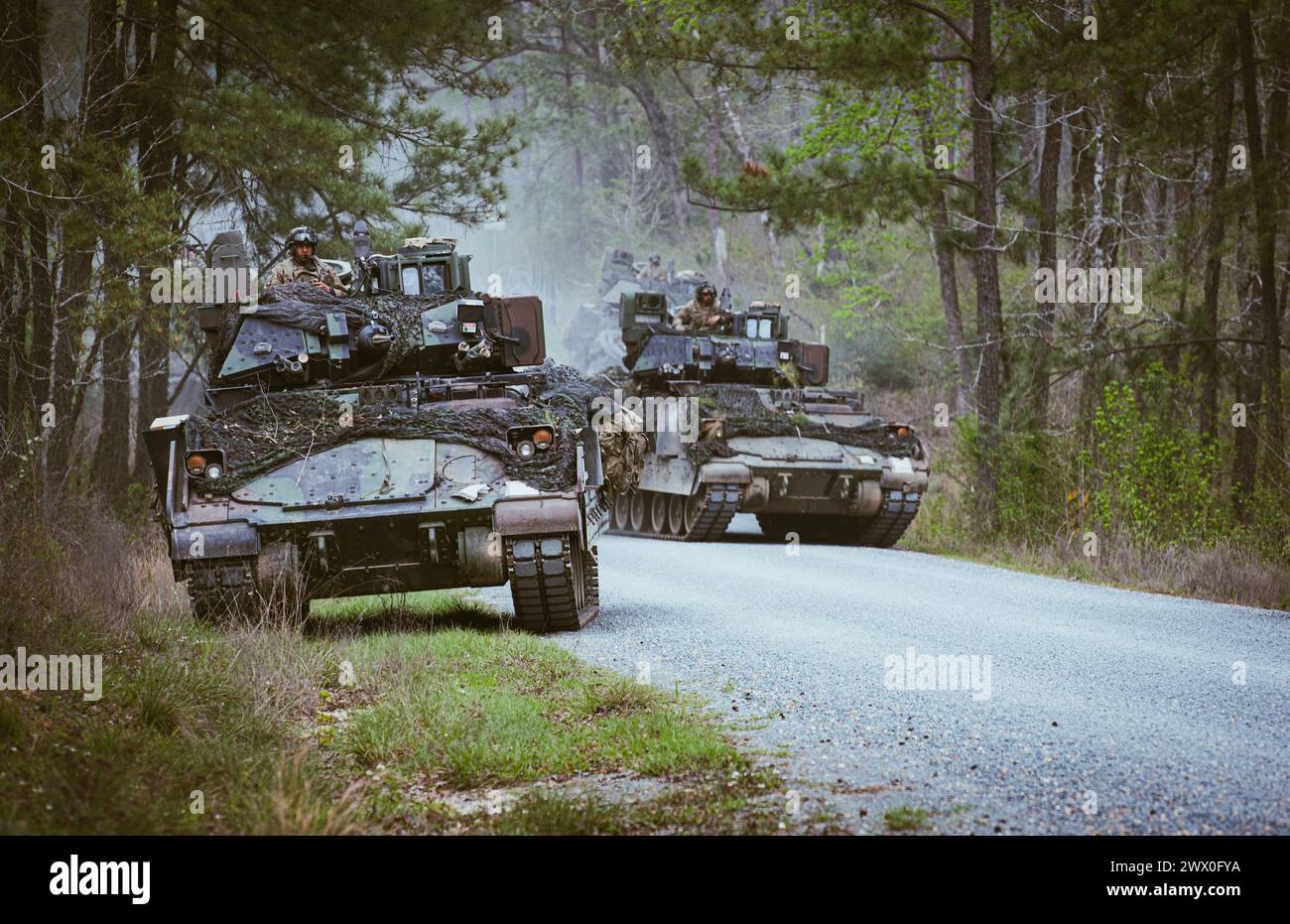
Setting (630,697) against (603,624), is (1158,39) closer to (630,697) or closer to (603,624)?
(603,624)

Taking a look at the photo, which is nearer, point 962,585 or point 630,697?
point 630,697

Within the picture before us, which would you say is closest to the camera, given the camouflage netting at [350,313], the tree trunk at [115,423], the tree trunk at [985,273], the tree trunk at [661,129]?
the camouflage netting at [350,313]

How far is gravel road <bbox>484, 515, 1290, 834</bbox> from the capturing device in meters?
5.26

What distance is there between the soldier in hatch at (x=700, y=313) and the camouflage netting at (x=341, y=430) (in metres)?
10.9

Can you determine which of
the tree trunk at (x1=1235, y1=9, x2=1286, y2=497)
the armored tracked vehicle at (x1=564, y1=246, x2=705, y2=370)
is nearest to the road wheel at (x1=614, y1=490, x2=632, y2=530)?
the tree trunk at (x1=1235, y1=9, x2=1286, y2=497)

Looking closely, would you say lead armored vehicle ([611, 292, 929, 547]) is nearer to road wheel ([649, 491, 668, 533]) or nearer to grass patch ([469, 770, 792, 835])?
road wheel ([649, 491, 668, 533])

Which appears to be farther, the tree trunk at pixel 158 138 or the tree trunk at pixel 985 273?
the tree trunk at pixel 985 273

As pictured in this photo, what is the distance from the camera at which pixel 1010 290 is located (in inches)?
1121

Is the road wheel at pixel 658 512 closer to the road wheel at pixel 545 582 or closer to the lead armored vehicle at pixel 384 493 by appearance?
the lead armored vehicle at pixel 384 493

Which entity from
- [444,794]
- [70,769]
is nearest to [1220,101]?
[444,794]

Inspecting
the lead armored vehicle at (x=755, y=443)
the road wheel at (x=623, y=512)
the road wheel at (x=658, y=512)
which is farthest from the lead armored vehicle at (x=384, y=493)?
the road wheel at (x=623, y=512)

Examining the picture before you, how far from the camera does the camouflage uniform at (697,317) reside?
21531 mm

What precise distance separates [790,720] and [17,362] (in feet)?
30.9

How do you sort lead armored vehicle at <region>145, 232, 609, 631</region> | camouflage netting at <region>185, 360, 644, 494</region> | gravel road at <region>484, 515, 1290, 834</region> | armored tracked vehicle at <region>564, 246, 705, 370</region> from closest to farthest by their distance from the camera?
gravel road at <region>484, 515, 1290, 834</region>, lead armored vehicle at <region>145, 232, 609, 631</region>, camouflage netting at <region>185, 360, 644, 494</region>, armored tracked vehicle at <region>564, 246, 705, 370</region>
